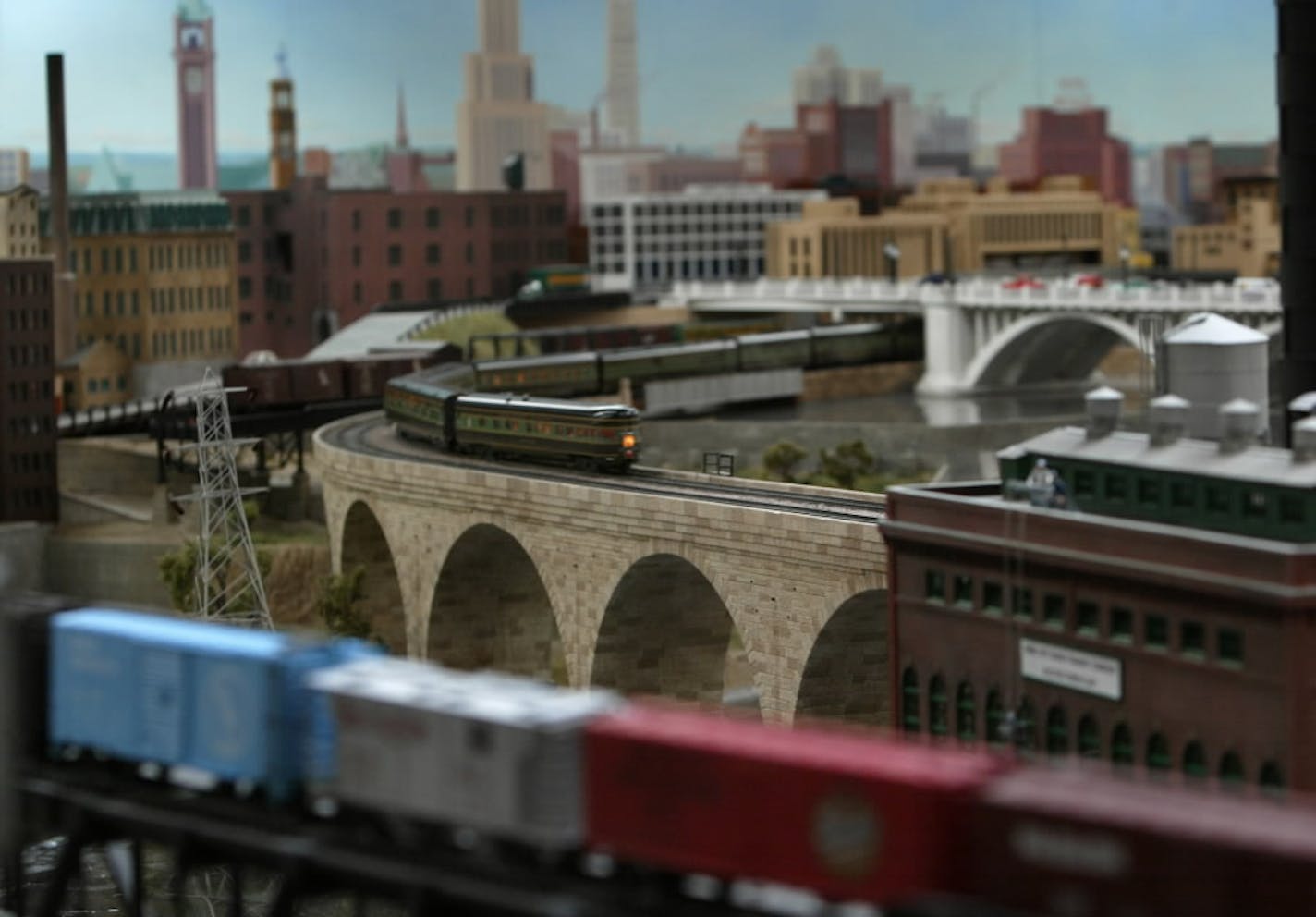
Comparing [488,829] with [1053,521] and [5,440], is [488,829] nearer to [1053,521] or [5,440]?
[1053,521]

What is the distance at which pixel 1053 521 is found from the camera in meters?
47.2

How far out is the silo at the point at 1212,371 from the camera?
4888cm

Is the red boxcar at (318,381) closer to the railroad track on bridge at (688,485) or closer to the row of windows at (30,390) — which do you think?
the row of windows at (30,390)

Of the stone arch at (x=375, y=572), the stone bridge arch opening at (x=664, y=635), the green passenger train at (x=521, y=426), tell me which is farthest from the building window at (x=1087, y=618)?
the stone arch at (x=375, y=572)

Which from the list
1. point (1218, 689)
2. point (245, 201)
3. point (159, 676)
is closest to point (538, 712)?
point (159, 676)

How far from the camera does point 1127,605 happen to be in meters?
45.8

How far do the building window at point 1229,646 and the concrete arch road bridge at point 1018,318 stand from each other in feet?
280

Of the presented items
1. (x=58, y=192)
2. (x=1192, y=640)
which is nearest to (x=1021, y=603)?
(x=1192, y=640)

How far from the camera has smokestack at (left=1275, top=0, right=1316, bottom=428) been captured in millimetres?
60750

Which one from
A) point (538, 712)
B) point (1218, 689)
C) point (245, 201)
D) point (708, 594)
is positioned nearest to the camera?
point (538, 712)

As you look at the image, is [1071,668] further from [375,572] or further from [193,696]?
[375,572]

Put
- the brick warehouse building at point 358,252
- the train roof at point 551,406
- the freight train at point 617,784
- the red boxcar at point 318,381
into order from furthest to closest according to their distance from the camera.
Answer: the brick warehouse building at point 358,252 < the red boxcar at point 318,381 < the train roof at point 551,406 < the freight train at point 617,784

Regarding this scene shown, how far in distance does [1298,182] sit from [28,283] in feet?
235

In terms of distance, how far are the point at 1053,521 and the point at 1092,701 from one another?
3.24 metres
